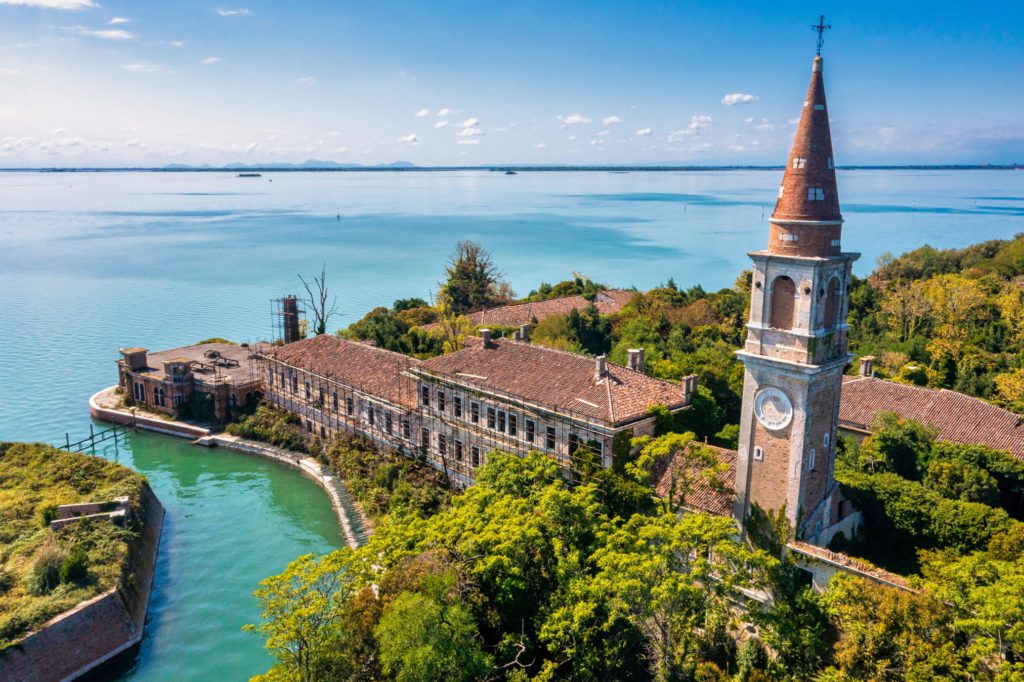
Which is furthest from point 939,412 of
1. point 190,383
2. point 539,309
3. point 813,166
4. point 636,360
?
point 190,383

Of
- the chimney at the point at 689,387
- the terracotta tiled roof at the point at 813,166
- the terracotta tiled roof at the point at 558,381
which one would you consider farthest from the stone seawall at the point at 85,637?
the terracotta tiled roof at the point at 813,166

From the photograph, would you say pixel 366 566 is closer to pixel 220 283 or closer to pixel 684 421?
pixel 684 421

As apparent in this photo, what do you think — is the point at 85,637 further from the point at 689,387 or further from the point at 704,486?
the point at 689,387

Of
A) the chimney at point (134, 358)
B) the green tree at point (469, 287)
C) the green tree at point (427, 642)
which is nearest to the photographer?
the green tree at point (427, 642)

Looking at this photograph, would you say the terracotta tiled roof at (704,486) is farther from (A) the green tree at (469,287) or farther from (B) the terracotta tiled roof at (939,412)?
(A) the green tree at (469,287)

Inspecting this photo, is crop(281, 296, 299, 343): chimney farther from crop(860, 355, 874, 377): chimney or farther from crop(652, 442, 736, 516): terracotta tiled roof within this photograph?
crop(860, 355, 874, 377): chimney

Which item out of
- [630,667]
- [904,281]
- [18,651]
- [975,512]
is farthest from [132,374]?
[904,281]

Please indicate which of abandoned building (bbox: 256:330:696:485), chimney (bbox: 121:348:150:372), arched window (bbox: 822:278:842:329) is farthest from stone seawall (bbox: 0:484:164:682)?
arched window (bbox: 822:278:842:329)
